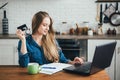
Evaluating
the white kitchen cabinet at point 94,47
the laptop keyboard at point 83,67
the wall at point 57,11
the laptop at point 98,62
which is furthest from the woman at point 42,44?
the wall at point 57,11

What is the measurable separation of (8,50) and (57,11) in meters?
1.18

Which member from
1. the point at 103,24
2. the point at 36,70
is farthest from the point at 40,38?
the point at 103,24

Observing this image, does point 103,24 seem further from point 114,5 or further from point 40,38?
point 40,38

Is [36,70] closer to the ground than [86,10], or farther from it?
closer to the ground

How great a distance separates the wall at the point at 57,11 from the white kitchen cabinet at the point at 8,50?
56 centimetres

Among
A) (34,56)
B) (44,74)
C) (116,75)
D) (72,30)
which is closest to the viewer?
(44,74)

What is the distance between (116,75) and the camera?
4.33 meters

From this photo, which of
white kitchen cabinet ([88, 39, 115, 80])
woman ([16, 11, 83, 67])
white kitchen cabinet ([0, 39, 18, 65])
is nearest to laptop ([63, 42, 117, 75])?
woman ([16, 11, 83, 67])

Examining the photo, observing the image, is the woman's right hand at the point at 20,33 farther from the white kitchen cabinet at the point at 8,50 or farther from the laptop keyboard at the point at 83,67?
the white kitchen cabinet at the point at 8,50

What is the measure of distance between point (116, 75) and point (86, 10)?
1318 mm

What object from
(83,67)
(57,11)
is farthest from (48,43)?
(57,11)

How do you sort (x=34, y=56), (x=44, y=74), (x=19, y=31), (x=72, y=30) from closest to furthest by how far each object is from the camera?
(x=44, y=74) < (x=19, y=31) < (x=34, y=56) < (x=72, y=30)

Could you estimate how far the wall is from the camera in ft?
15.8

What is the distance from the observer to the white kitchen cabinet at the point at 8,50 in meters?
4.36
